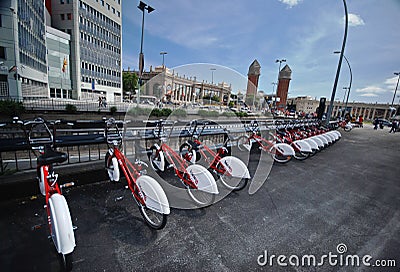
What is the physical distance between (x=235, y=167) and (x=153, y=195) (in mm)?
1684

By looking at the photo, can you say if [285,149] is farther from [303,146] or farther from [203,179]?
[203,179]

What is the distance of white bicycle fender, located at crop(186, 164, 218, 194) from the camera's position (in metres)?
2.92

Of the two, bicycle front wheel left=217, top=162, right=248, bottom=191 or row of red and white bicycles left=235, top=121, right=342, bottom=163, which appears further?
row of red and white bicycles left=235, top=121, right=342, bottom=163

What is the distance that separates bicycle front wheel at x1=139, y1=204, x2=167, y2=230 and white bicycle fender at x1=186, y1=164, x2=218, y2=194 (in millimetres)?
789

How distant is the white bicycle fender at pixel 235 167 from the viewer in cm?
339

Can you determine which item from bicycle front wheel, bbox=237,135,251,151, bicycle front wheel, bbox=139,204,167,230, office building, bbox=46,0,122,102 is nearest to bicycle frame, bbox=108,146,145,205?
bicycle front wheel, bbox=139,204,167,230

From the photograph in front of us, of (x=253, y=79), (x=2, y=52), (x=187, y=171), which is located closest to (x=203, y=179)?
(x=187, y=171)

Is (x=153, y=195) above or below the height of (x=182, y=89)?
below

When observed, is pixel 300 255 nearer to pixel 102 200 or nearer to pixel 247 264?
pixel 247 264

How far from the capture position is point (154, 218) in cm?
261

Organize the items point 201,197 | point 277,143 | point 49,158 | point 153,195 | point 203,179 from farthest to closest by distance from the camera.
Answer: point 277,143 < point 201,197 < point 203,179 < point 153,195 < point 49,158

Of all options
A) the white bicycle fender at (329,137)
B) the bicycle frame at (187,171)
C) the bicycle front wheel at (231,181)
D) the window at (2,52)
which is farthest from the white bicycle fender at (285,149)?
the window at (2,52)

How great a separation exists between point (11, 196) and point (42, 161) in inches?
59.0

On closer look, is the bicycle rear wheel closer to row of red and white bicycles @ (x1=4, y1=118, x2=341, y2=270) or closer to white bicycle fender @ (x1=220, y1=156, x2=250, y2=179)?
row of red and white bicycles @ (x1=4, y1=118, x2=341, y2=270)
